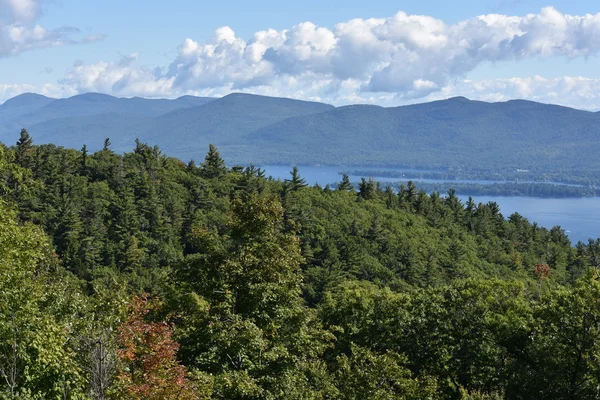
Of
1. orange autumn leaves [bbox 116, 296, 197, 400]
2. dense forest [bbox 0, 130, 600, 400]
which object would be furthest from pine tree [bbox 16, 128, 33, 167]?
orange autumn leaves [bbox 116, 296, 197, 400]

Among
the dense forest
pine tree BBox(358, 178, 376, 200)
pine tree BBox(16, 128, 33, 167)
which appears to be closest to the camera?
the dense forest

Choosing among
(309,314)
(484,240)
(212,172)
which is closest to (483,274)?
(484,240)

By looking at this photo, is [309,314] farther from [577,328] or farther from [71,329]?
[577,328]

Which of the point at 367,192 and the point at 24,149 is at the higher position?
the point at 24,149

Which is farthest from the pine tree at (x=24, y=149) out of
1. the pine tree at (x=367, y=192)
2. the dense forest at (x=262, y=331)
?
the pine tree at (x=367, y=192)

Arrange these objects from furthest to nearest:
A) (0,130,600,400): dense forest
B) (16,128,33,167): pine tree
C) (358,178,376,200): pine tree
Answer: (358,178,376,200): pine tree < (16,128,33,167): pine tree < (0,130,600,400): dense forest

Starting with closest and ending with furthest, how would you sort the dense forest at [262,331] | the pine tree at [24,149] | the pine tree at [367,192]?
the dense forest at [262,331] → the pine tree at [24,149] → the pine tree at [367,192]

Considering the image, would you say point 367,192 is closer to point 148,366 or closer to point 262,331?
point 262,331

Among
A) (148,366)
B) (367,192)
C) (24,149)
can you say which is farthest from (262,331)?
(367,192)

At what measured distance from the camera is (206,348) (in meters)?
16.1

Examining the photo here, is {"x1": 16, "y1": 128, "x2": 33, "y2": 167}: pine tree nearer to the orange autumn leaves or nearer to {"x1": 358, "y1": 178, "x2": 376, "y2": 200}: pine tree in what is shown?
{"x1": 358, "y1": 178, "x2": 376, "y2": 200}: pine tree

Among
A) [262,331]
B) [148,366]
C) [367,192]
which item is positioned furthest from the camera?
[367,192]

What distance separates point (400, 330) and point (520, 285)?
5.20 meters

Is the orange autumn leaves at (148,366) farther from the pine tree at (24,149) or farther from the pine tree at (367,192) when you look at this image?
the pine tree at (367,192)
